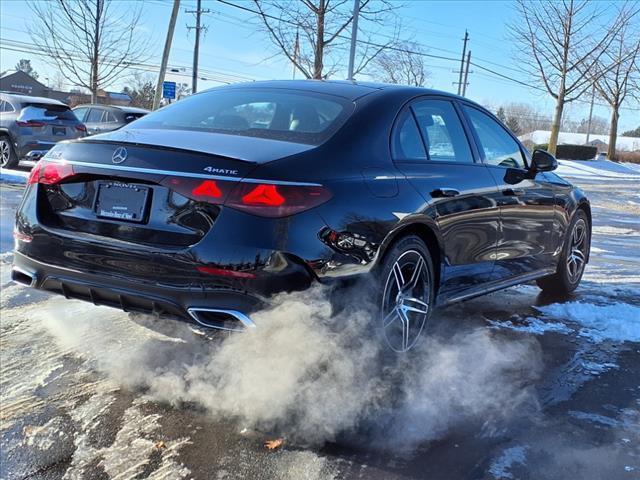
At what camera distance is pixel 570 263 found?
18.1 ft

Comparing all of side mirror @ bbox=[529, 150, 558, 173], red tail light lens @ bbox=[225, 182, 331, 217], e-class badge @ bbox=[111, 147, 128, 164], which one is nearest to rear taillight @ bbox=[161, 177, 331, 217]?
red tail light lens @ bbox=[225, 182, 331, 217]

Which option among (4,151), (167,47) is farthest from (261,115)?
(167,47)

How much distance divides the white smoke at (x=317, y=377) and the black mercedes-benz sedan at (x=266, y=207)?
16 cm

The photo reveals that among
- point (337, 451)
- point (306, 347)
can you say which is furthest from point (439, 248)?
point (337, 451)

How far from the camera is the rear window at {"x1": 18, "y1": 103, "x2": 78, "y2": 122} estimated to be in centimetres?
1303

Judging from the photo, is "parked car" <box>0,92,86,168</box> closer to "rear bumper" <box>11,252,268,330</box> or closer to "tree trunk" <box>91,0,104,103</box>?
"tree trunk" <box>91,0,104,103</box>

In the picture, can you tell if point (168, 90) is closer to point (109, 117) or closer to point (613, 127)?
point (109, 117)

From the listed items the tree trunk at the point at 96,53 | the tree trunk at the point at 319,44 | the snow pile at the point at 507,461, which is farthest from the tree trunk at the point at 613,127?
the snow pile at the point at 507,461

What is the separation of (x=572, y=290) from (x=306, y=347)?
3.46 m

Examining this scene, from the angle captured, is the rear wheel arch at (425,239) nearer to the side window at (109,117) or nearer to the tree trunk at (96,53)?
the side window at (109,117)

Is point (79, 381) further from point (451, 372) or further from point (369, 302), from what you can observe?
point (451, 372)

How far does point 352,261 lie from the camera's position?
2.97 metres

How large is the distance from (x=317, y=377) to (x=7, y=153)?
12.2 meters

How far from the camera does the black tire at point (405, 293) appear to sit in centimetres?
324
